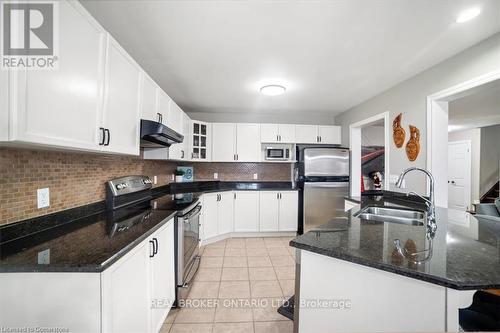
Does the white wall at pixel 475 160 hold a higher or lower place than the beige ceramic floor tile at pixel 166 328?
higher

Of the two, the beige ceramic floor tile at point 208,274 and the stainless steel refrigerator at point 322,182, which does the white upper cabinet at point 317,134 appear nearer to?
the stainless steel refrigerator at point 322,182

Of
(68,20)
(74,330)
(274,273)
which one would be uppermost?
(68,20)

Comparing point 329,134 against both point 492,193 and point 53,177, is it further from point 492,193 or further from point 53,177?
point 492,193

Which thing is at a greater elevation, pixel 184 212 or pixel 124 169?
pixel 124 169

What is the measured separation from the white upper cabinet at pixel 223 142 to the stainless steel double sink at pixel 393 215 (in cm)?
241

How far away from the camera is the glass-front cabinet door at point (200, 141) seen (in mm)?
3512

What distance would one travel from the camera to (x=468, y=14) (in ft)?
4.55

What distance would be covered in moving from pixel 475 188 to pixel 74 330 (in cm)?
763

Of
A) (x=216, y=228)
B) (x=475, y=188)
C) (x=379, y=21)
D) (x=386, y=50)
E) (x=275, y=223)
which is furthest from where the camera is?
(x=475, y=188)

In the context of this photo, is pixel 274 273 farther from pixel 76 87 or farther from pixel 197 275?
pixel 76 87

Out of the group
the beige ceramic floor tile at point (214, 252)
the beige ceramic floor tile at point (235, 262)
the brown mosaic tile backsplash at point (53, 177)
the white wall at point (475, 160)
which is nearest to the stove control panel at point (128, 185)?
the brown mosaic tile backsplash at point (53, 177)

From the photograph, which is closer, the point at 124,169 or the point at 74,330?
the point at 74,330

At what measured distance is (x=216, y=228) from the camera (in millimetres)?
3328

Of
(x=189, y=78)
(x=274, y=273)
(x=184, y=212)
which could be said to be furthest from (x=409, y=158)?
(x=189, y=78)
